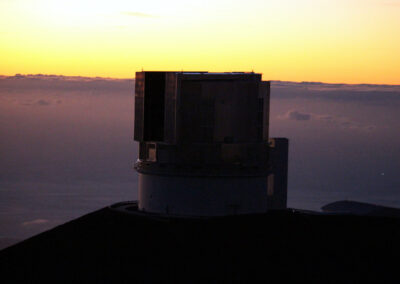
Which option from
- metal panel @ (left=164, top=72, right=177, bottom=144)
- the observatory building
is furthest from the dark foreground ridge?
metal panel @ (left=164, top=72, right=177, bottom=144)

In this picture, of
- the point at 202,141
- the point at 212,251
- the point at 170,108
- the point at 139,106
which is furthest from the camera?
the point at 139,106

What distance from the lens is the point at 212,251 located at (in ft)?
81.1

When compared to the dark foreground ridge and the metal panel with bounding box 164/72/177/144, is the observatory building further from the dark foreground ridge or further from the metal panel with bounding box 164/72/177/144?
the dark foreground ridge

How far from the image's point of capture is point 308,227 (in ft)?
89.0

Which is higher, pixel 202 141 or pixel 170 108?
pixel 170 108

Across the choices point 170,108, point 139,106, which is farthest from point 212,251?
point 139,106

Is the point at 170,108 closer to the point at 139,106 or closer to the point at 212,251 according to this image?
the point at 139,106

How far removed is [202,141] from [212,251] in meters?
3.50

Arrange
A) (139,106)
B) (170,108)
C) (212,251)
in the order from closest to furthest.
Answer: (212,251) → (170,108) → (139,106)

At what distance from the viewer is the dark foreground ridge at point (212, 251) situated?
918 inches

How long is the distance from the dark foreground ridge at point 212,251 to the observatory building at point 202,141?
0.66m

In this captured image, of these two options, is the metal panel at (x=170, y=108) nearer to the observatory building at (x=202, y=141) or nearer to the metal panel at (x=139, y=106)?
the observatory building at (x=202, y=141)

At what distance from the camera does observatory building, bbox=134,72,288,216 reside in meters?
25.5

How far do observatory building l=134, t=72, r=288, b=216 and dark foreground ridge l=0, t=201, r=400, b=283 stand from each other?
26.1 inches
